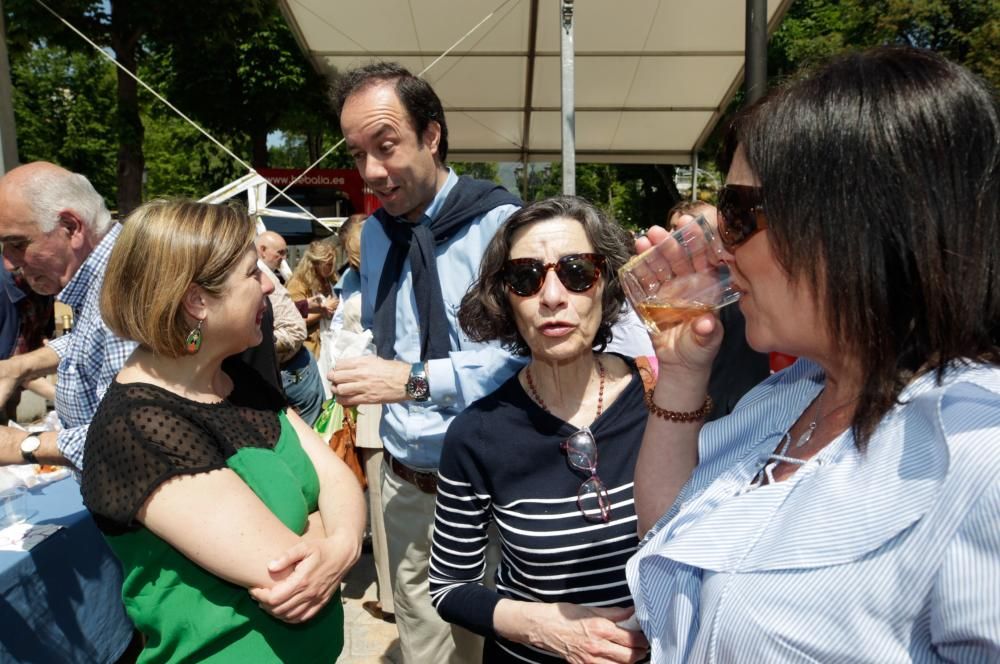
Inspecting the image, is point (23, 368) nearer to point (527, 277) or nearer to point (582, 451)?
point (527, 277)

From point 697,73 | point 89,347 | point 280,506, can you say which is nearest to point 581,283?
point 280,506

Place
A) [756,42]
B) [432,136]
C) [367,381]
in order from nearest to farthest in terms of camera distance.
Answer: [367,381] < [432,136] < [756,42]

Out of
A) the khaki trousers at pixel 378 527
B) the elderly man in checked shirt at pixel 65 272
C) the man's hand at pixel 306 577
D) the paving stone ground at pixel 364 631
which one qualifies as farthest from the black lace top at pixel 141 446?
the paving stone ground at pixel 364 631

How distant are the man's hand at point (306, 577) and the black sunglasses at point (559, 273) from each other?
878 mm

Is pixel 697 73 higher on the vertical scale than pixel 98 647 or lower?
higher

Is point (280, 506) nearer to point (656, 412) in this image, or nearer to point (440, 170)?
point (656, 412)

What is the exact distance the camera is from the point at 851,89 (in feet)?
3.15

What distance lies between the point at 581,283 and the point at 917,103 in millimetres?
1077

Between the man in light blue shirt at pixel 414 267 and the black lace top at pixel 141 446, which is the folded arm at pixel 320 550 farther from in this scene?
the man in light blue shirt at pixel 414 267

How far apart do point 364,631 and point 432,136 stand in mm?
2947

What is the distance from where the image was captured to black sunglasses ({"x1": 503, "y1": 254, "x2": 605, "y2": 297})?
193cm

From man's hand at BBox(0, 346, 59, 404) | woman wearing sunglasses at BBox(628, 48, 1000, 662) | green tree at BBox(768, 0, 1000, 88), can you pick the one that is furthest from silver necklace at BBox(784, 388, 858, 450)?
green tree at BBox(768, 0, 1000, 88)

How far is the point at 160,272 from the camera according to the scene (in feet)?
6.13

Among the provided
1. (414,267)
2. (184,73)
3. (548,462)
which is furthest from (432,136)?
(184,73)
